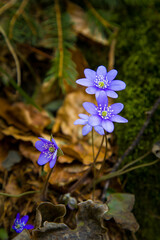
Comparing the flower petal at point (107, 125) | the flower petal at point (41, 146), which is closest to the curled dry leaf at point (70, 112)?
the flower petal at point (41, 146)

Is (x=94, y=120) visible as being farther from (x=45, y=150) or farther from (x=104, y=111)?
(x=45, y=150)

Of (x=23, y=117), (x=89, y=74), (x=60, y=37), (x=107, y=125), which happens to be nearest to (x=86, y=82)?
(x=89, y=74)

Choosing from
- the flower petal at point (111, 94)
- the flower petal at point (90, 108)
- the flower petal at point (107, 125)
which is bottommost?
the flower petal at point (107, 125)

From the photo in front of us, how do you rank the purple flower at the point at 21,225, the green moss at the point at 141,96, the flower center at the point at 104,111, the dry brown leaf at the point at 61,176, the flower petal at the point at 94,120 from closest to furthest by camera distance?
1. the flower petal at the point at 94,120
2. the flower center at the point at 104,111
3. the purple flower at the point at 21,225
4. the dry brown leaf at the point at 61,176
5. the green moss at the point at 141,96

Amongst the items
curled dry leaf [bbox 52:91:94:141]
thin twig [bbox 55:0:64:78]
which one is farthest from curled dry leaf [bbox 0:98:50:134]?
thin twig [bbox 55:0:64:78]

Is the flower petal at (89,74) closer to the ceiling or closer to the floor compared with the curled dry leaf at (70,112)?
closer to the ceiling

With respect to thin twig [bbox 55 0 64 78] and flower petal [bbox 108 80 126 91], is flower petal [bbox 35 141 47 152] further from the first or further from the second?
thin twig [bbox 55 0 64 78]

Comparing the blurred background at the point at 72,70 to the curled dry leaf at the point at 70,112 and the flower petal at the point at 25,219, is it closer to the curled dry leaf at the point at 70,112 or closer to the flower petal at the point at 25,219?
the curled dry leaf at the point at 70,112

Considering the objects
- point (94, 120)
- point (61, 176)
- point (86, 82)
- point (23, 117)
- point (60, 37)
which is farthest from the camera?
point (60, 37)
